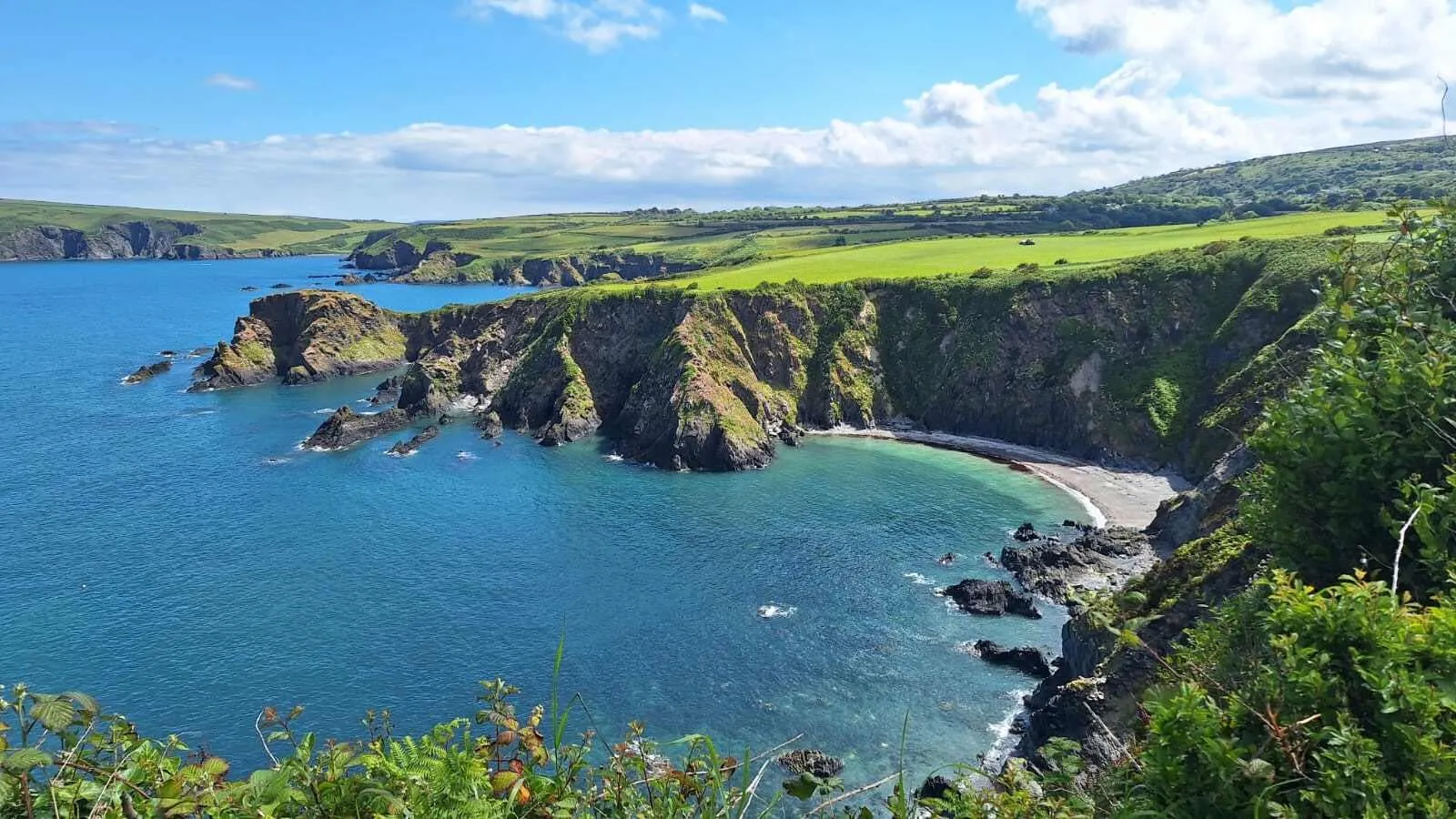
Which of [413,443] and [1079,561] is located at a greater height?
[413,443]

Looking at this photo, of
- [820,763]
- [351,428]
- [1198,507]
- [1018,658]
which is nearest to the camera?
[820,763]

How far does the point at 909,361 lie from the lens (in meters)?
106

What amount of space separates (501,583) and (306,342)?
96.7m

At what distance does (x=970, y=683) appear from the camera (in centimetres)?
4597

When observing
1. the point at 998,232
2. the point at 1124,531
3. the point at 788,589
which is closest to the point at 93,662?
the point at 788,589

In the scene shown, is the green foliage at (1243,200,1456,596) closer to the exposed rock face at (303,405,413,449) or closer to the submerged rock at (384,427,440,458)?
the submerged rock at (384,427,440,458)

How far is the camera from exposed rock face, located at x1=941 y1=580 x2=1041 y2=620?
177 ft

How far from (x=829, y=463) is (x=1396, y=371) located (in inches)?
3107

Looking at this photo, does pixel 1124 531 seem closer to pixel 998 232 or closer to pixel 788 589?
pixel 788 589

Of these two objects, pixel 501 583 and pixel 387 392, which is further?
pixel 387 392

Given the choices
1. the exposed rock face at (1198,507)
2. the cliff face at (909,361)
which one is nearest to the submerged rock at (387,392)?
the cliff face at (909,361)

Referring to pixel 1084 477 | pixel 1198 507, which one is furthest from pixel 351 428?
pixel 1198 507

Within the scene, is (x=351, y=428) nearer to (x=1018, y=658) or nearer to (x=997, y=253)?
(x=1018, y=658)

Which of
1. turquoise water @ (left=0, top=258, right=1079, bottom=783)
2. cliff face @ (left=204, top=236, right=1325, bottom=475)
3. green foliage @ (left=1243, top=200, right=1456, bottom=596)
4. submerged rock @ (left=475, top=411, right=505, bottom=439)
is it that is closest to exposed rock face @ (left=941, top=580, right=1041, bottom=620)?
turquoise water @ (left=0, top=258, right=1079, bottom=783)
